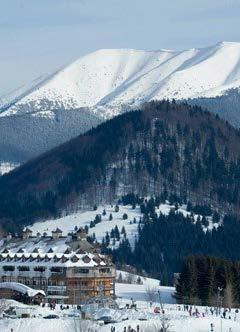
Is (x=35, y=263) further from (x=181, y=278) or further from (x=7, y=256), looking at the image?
(x=181, y=278)

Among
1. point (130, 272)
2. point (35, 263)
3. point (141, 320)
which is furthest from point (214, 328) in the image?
point (130, 272)

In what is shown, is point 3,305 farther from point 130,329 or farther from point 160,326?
point 160,326

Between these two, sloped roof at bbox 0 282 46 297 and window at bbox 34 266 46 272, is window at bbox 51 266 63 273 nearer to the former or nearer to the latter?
window at bbox 34 266 46 272

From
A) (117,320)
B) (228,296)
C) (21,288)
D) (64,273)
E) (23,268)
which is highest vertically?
(23,268)

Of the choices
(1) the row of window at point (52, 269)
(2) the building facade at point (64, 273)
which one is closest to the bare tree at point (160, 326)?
(2) the building facade at point (64, 273)

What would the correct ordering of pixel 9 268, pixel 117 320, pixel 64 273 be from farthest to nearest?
1. pixel 9 268
2. pixel 64 273
3. pixel 117 320

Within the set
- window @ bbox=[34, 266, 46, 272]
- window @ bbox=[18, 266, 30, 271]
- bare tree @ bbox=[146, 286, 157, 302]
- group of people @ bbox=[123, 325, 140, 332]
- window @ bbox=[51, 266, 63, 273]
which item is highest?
A: window @ bbox=[18, 266, 30, 271]

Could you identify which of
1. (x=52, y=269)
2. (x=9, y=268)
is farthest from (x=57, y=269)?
(x=9, y=268)

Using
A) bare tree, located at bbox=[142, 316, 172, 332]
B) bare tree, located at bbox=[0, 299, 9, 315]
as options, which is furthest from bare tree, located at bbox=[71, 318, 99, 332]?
bare tree, located at bbox=[0, 299, 9, 315]

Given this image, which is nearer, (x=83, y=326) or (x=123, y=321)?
(x=83, y=326)

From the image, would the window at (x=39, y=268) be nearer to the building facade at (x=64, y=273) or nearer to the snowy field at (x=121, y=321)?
the building facade at (x=64, y=273)

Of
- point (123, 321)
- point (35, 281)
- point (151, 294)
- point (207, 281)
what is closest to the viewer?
point (123, 321)

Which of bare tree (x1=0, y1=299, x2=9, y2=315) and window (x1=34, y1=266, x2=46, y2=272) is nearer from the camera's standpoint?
bare tree (x1=0, y1=299, x2=9, y2=315)
